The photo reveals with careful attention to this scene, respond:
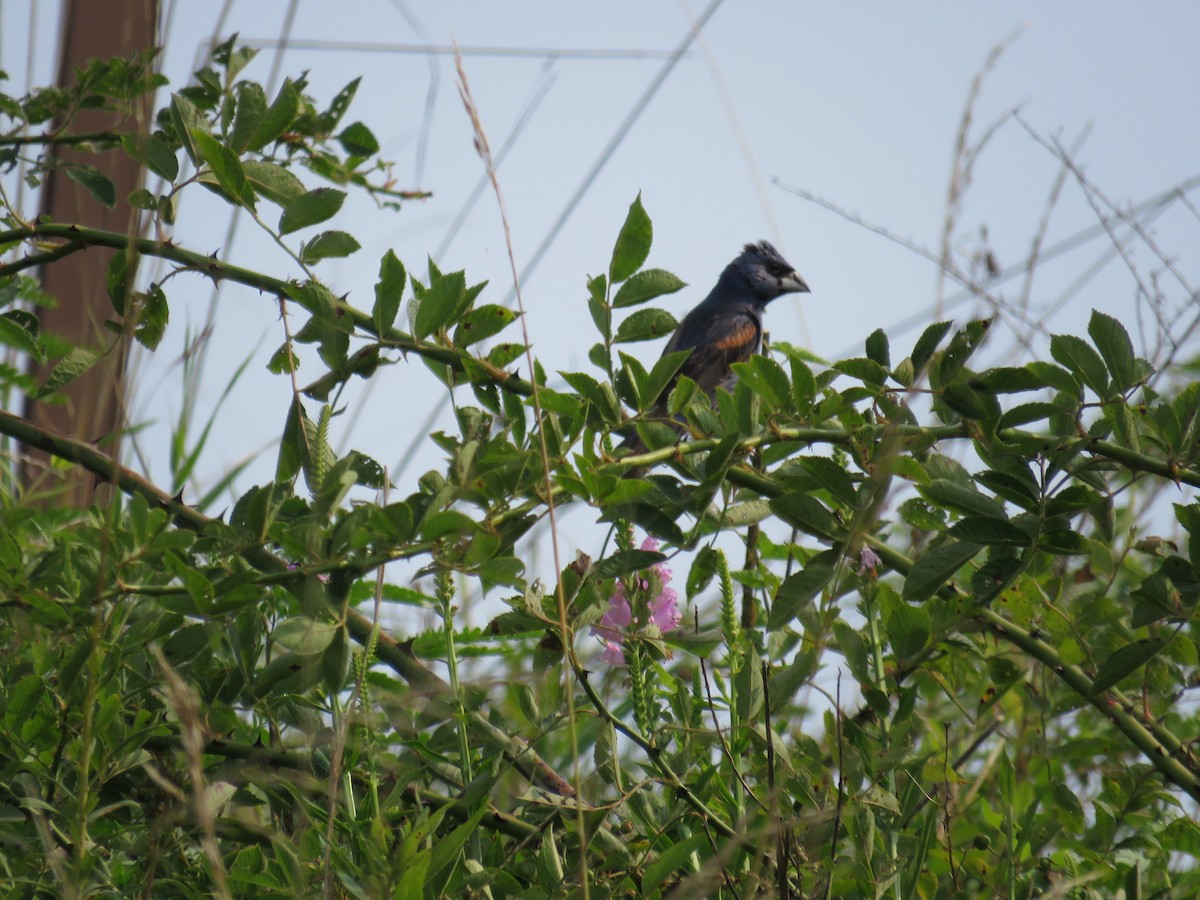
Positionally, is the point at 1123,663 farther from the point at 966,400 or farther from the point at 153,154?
the point at 153,154

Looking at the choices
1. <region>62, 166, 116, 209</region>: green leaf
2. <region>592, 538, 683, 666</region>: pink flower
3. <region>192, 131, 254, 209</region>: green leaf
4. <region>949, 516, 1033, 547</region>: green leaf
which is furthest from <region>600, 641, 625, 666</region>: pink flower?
<region>62, 166, 116, 209</region>: green leaf

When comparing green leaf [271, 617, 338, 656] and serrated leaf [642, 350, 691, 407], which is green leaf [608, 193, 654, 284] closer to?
serrated leaf [642, 350, 691, 407]

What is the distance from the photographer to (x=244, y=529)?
1406 millimetres

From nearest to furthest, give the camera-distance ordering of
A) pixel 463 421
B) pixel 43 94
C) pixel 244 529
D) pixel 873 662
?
pixel 244 529 < pixel 463 421 < pixel 873 662 < pixel 43 94

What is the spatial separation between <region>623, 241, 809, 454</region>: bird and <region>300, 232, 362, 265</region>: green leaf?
3.95 m

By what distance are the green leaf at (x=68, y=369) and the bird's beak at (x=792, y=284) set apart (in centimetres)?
510

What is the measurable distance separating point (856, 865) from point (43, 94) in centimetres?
185

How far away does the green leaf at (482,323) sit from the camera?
1.52 m

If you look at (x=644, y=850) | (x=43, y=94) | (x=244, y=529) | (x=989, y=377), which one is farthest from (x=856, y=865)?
(x=43, y=94)

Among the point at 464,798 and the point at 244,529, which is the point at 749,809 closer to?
the point at 464,798

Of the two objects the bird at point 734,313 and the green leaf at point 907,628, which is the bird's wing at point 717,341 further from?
the green leaf at point 907,628

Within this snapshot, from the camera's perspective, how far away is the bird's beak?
645 cm

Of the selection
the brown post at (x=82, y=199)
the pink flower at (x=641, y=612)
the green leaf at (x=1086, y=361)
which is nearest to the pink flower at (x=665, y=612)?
the pink flower at (x=641, y=612)

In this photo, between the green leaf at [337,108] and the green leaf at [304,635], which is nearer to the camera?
the green leaf at [304,635]
